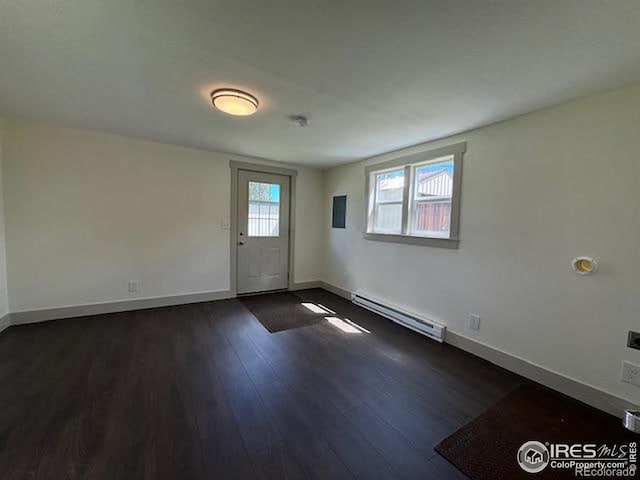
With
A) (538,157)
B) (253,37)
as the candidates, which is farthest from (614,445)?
(253,37)

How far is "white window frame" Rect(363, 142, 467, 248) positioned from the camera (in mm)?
2727

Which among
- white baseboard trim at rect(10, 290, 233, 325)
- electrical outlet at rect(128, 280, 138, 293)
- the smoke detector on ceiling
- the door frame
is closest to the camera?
the smoke detector on ceiling

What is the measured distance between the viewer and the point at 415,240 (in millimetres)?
3170

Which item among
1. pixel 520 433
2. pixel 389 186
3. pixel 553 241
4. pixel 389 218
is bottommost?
pixel 520 433

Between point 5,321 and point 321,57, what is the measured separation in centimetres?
415

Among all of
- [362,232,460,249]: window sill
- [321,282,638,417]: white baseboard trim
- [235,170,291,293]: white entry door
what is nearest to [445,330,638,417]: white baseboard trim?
[321,282,638,417]: white baseboard trim

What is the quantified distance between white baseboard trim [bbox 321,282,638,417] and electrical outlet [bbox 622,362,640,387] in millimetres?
139

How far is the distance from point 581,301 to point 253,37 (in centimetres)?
288

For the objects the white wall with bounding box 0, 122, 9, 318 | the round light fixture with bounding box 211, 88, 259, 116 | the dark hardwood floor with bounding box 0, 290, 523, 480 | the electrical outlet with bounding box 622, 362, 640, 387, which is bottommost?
the dark hardwood floor with bounding box 0, 290, 523, 480

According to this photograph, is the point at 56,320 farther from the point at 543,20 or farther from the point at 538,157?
the point at 538,157

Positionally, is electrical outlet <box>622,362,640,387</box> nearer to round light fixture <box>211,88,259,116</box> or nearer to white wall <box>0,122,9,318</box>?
round light fixture <box>211,88,259,116</box>

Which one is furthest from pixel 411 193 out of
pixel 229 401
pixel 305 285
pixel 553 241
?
pixel 229 401

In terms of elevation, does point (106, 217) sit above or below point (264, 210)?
below

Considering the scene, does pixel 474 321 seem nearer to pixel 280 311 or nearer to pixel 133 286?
pixel 280 311
